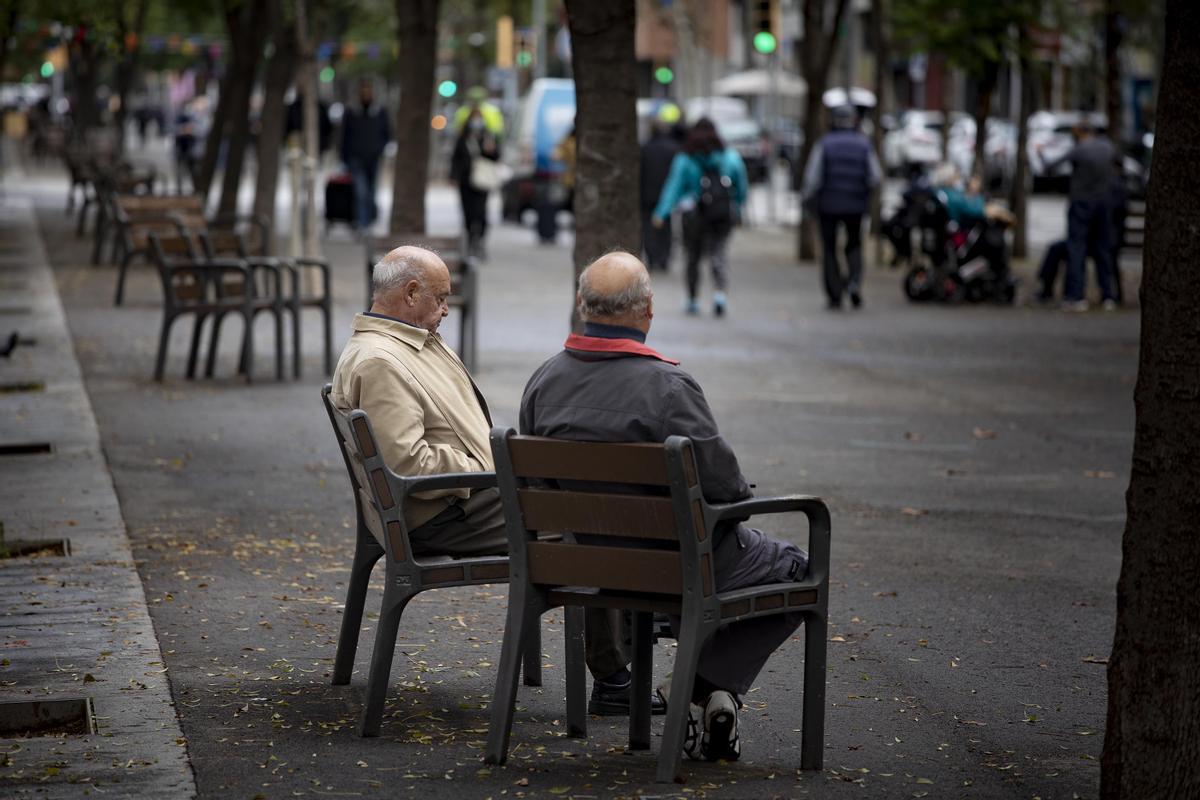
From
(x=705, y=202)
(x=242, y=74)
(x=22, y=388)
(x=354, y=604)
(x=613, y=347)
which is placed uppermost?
(x=242, y=74)

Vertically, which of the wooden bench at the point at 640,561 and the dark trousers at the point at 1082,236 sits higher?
the wooden bench at the point at 640,561

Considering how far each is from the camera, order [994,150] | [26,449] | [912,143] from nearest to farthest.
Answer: [26,449], [994,150], [912,143]

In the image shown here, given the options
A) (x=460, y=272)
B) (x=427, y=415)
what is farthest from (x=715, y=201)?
(x=427, y=415)

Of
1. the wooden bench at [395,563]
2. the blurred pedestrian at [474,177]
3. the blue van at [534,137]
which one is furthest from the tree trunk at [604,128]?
the blue van at [534,137]

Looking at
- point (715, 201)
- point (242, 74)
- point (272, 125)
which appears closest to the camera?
point (715, 201)

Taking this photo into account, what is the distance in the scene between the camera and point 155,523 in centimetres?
892

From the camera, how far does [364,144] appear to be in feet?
98.4

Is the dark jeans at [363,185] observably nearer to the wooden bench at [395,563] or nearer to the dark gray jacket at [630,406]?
the wooden bench at [395,563]

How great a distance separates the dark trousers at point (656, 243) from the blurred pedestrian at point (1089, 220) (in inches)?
229

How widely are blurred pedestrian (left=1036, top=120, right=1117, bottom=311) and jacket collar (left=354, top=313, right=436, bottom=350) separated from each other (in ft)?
50.2

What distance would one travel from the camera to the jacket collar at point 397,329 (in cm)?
601

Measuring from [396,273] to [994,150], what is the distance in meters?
40.9

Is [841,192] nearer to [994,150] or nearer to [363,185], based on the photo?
[363,185]

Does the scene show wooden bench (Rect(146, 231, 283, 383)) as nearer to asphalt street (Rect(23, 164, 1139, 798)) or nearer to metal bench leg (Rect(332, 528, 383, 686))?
asphalt street (Rect(23, 164, 1139, 798))
